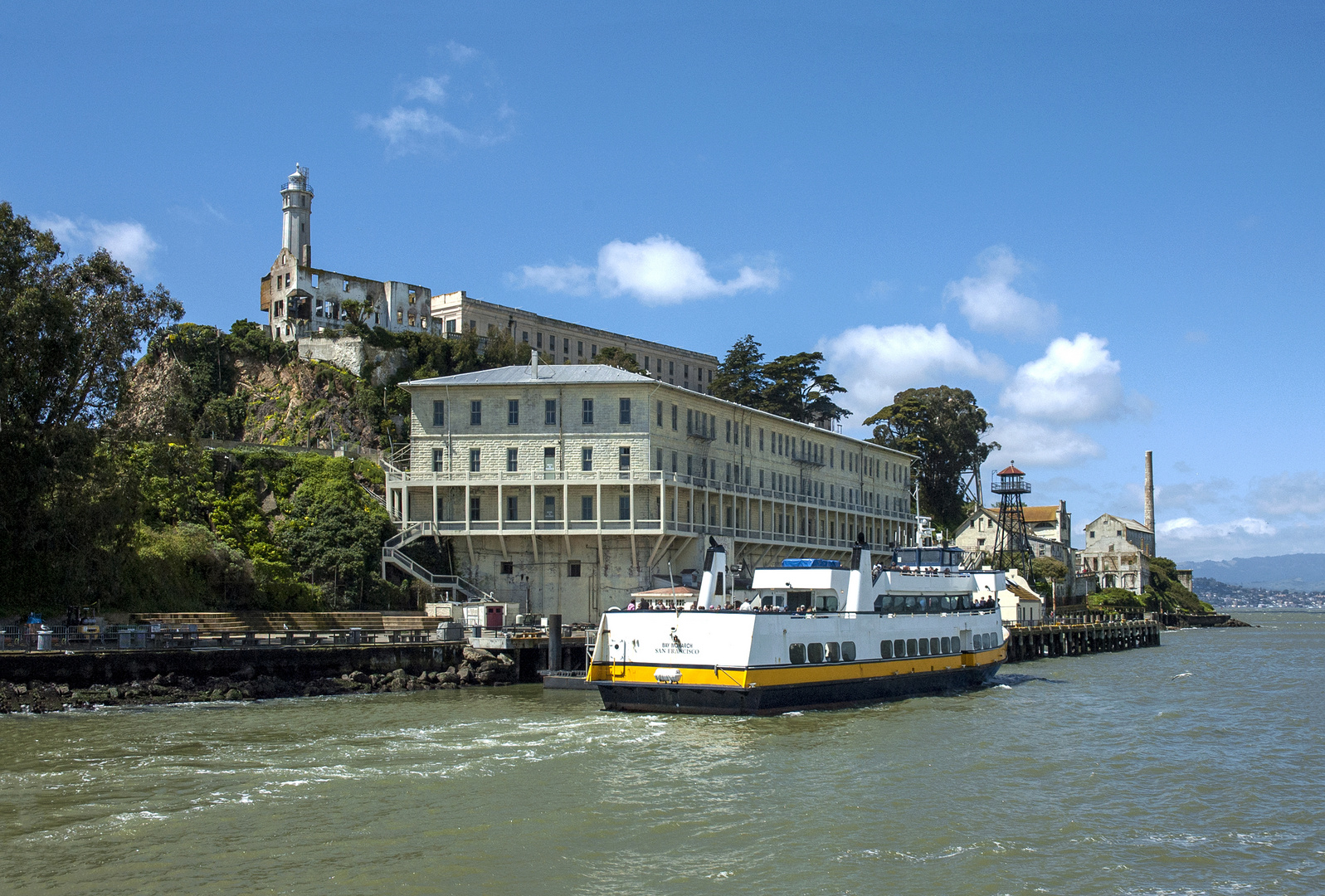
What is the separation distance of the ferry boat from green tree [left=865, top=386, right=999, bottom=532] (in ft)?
159

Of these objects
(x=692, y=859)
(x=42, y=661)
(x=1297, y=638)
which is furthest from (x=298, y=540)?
(x=1297, y=638)

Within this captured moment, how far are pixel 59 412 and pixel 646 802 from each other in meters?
Result: 27.4

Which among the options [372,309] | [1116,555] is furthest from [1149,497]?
[372,309]

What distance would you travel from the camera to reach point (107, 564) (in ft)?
127

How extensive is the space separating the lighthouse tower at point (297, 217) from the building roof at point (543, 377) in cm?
3089

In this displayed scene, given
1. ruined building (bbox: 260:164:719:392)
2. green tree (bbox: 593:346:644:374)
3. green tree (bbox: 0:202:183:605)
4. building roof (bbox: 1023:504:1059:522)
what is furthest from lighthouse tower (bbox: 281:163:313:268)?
building roof (bbox: 1023:504:1059:522)

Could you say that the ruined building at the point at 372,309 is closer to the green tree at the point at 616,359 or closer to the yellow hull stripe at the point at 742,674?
the green tree at the point at 616,359

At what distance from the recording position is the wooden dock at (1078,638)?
6241cm

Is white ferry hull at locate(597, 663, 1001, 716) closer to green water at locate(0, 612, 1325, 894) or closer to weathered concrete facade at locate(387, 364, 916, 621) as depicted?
green water at locate(0, 612, 1325, 894)

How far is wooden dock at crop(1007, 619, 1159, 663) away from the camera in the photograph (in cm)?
6241

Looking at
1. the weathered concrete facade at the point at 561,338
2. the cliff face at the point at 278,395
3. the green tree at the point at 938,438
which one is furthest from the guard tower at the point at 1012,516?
the cliff face at the point at 278,395

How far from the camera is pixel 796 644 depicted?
3347 cm

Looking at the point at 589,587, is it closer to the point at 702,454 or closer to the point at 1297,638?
the point at 702,454

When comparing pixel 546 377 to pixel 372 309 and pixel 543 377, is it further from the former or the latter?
Answer: pixel 372 309
